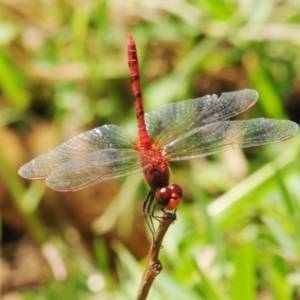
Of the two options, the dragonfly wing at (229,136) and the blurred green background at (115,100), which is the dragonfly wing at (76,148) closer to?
the dragonfly wing at (229,136)

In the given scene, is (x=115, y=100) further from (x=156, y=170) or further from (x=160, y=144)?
(x=156, y=170)

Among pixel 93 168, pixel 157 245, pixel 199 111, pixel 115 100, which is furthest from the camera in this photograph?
pixel 115 100

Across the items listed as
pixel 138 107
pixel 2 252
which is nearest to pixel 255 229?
pixel 138 107

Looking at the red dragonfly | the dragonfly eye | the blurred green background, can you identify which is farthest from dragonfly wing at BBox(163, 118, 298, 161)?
the blurred green background

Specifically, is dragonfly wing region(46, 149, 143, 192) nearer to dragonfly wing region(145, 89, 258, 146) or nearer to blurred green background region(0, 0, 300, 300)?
dragonfly wing region(145, 89, 258, 146)

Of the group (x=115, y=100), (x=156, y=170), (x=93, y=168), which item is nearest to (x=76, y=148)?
(x=93, y=168)

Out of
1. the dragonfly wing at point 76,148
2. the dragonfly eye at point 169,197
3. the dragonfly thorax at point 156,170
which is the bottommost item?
the dragonfly eye at point 169,197

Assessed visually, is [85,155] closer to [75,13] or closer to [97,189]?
[97,189]

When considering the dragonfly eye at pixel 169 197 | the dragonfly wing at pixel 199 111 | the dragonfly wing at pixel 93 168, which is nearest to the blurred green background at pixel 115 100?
the dragonfly wing at pixel 199 111
